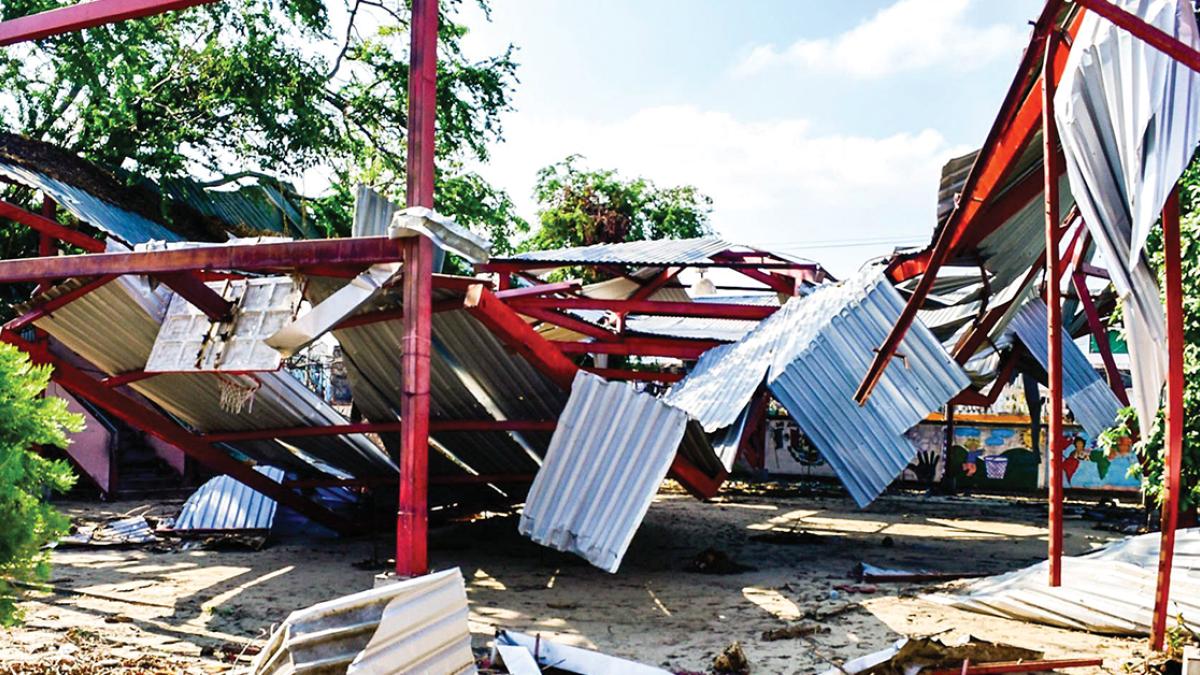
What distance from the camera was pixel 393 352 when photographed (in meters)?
9.37

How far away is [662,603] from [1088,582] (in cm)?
345

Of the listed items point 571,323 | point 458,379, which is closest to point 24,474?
point 458,379

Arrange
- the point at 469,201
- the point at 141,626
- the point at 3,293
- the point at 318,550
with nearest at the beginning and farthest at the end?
the point at 141,626 → the point at 318,550 → the point at 3,293 → the point at 469,201

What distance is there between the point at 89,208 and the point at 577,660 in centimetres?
1085

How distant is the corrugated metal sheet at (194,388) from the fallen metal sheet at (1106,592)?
21.7 ft

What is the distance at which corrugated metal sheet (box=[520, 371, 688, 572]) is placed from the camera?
8.17 m

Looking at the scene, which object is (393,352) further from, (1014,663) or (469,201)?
(469,201)

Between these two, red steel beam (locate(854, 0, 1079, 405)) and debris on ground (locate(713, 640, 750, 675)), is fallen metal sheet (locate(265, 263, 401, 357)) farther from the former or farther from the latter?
red steel beam (locate(854, 0, 1079, 405))

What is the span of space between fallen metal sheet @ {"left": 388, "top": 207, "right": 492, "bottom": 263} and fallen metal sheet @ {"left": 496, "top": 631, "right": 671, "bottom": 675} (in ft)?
9.05

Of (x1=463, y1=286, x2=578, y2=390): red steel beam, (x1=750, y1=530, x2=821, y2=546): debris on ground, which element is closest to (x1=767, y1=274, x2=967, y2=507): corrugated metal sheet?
(x1=463, y1=286, x2=578, y2=390): red steel beam

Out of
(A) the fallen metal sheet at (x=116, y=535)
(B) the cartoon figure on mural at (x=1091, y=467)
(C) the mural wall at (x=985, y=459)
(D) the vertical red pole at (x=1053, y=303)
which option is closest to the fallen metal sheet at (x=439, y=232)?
(D) the vertical red pole at (x=1053, y=303)

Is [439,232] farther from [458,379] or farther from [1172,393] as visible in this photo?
[1172,393]

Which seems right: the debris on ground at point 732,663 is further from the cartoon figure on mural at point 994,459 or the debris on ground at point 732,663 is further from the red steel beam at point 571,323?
the cartoon figure on mural at point 994,459

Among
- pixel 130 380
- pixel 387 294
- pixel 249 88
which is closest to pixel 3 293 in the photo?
pixel 249 88
